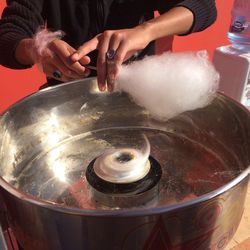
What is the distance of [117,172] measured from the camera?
57cm

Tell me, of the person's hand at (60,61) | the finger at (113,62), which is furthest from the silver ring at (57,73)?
the finger at (113,62)

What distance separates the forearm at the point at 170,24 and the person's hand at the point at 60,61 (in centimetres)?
15

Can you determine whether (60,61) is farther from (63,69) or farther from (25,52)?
(25,52)

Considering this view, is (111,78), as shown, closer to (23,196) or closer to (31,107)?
(31,107)

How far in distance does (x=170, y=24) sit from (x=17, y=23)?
0.36 m

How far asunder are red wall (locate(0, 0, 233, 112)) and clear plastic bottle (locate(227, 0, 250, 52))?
1.72 ft

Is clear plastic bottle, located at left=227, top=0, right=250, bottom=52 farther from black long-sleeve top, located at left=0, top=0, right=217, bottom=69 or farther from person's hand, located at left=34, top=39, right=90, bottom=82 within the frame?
person's hand, located at left=34, top=39, right=90, bottom=82

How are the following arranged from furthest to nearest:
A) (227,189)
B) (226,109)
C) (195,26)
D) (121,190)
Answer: (195,26)
(226,109)
(121,190)
(227,189)

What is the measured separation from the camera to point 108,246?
41cm

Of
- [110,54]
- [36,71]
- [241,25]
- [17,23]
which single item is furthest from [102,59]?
[36,71]

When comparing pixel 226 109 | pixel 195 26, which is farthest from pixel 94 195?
pixel 195 26

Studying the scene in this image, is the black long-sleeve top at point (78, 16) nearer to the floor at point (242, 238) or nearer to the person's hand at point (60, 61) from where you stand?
the person's hand at point (60, 61)

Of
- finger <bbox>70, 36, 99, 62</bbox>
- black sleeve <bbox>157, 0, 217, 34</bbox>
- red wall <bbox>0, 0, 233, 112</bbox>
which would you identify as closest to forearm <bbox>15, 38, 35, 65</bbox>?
finger <bbox>70, 36, 99, 62</bbox>

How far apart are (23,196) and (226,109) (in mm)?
423
